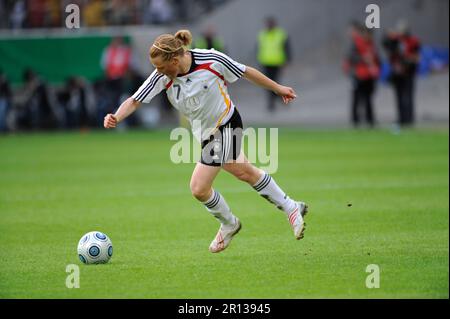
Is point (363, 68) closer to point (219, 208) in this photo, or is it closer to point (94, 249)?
point (219, 208)

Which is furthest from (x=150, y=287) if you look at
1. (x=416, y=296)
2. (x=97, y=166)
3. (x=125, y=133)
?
(x=125, y=133)

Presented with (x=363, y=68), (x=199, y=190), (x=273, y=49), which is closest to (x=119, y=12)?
(x=273, y=49)

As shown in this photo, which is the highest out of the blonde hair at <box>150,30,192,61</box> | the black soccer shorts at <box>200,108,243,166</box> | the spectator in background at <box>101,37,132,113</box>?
the spectator in background at <box>101,37,132,113</box>

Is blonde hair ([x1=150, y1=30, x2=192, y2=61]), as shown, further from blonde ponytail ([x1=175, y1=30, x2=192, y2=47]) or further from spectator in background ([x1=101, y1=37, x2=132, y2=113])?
spectator in background ([x1=101, y1=37, x2=132, y2=113])

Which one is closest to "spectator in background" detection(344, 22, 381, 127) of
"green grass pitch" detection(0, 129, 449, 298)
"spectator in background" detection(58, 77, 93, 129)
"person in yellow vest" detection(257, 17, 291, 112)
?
"person in yellow vest" detection(257, 17, 291, 112)

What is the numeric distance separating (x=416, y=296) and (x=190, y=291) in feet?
5.93

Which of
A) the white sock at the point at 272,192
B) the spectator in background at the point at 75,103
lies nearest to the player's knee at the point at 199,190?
the white sock at the point at 272,192

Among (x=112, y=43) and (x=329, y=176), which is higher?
(x=112, y=43)

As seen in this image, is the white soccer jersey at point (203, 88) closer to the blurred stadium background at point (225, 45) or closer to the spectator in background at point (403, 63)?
the spectator in background at point (403, 63)

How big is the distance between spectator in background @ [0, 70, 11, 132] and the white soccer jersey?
2002 cm

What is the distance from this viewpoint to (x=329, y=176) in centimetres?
1642

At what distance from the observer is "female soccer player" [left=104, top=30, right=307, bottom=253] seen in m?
9.03

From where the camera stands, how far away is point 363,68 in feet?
82.0
